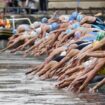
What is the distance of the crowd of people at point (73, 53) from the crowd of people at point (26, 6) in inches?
488

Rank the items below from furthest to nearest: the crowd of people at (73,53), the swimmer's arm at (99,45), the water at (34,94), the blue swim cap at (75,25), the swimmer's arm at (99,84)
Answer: the blue swim cap at (75,25) → the swimmer's arm at (99,45) → the crowd of people at (73,53) → the swimmer's arm at (99,84) → the water at (34,94)

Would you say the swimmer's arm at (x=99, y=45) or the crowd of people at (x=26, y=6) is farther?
the crowd of people at (x=26, y=6)

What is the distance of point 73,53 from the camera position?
17500 mm

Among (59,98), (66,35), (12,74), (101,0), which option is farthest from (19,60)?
(101,0)

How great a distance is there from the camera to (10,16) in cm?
3969

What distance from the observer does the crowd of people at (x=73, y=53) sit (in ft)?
48.5

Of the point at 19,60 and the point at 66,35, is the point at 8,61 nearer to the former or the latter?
the point at 19,60

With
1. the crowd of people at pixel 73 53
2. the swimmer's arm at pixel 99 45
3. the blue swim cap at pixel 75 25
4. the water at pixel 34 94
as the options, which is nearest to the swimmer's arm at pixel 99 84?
the crowd of people at pixel 73 53

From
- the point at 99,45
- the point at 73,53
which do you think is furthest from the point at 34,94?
the point at 73,53

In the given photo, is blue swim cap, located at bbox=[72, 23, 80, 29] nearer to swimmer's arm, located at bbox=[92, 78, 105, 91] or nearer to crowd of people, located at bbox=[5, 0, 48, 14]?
swimmer's arm, located at bbox=[92, 78, 105, 91]

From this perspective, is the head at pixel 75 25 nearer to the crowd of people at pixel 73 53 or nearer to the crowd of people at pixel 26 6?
the crowd of people at pixel 73 53

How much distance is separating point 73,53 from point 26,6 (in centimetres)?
2546

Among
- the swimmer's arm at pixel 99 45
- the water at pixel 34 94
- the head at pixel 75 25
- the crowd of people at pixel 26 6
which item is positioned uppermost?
the swimmer's arm at pixel 99 45

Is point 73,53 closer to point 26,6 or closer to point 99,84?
point 99,84
